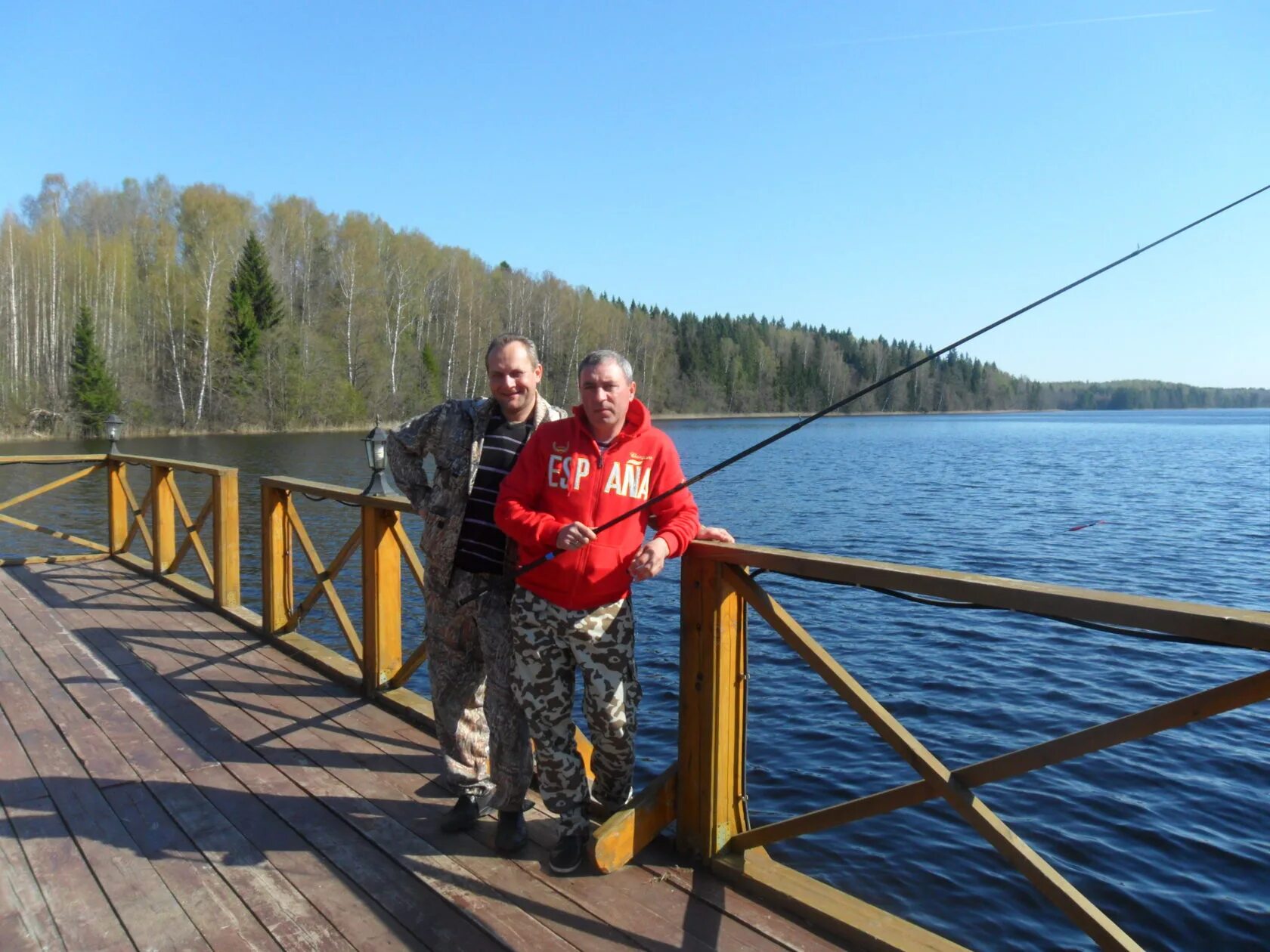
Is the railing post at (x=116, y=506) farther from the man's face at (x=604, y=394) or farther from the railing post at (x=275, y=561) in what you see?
the man's face at (x=604, y=394)

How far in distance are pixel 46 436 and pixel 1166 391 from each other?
6162 inches

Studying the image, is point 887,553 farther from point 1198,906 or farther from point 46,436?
point 46,436

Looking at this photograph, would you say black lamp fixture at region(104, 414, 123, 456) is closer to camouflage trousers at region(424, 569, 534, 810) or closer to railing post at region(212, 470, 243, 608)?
railing post at region(212, 470, 243, 608)

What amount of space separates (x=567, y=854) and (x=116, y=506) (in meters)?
6.54

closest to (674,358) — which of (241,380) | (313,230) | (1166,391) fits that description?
(313,230)

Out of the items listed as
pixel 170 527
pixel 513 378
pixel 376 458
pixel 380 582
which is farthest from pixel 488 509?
pixel 170 527

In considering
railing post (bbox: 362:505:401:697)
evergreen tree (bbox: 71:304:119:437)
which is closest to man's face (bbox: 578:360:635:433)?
railing post (bbox: 362:505:401:697)

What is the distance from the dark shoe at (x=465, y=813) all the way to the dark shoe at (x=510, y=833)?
123mm

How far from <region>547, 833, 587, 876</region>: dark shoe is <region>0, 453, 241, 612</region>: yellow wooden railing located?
3.71 meters

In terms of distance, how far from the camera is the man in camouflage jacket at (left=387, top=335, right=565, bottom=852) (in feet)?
9.17

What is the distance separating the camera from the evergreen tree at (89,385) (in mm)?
36938

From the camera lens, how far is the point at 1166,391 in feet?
491

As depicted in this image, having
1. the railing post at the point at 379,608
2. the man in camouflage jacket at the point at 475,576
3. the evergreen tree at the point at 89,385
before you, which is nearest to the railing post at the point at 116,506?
the railing post at the point at 379,608

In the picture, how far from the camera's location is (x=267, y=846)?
278 cm
